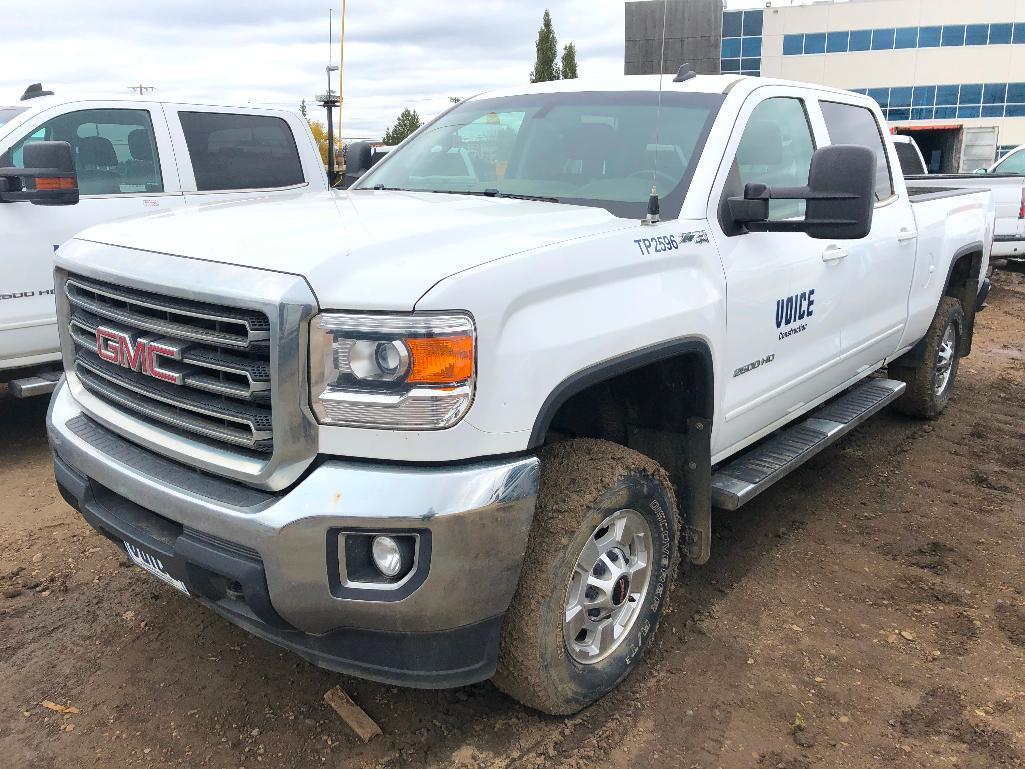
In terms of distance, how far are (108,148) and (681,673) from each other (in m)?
4.69

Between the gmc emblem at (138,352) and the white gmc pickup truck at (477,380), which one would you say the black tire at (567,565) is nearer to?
the white gmc pickup truck at (477,380)

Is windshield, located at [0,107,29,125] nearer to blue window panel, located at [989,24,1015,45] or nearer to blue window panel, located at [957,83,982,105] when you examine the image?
blue window panel, located at [957,83,982,105]

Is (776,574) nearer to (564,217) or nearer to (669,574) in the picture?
(669,574)

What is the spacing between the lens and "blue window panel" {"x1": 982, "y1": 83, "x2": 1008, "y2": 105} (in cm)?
4931

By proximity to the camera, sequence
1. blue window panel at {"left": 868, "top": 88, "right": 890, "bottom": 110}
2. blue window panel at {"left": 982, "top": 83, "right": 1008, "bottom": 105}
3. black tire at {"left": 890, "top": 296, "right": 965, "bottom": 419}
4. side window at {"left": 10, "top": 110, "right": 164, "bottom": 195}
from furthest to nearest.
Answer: blue window panel at {"left": 868, "top": 88, "right": 890, "bottom": 110}
blue window panel at {"left": 982, "top": 83, "right": 1008, "bottom": 105}
black tire at {"left": 890, "top": 296, "right": 965, "bottom": 419}
side window at {"left": 10, "top": 110, "right": 164, "bottom": 195}

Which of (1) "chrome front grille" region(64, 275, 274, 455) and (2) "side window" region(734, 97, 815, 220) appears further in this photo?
(2) "side window" region(734, 97, 815, 220)

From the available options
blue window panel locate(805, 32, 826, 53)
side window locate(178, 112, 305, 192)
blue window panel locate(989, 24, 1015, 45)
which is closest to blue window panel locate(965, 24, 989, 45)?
blue window panel locate(989, 24, 1015, 45)

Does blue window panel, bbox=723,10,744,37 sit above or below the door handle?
above

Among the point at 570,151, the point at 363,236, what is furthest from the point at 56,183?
the point at 363,236

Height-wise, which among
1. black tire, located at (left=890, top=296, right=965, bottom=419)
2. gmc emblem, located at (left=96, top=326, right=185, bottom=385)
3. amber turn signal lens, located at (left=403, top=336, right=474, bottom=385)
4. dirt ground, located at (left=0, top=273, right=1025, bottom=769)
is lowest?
dirt ground, located at (left=0, top=273, right=1025, bottom=769)

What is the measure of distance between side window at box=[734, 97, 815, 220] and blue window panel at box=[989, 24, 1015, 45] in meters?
55.3

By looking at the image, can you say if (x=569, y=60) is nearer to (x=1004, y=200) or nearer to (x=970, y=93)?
(x=970, y=93)

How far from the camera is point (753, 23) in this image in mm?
51500

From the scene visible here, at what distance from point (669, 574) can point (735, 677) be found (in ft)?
1.38
